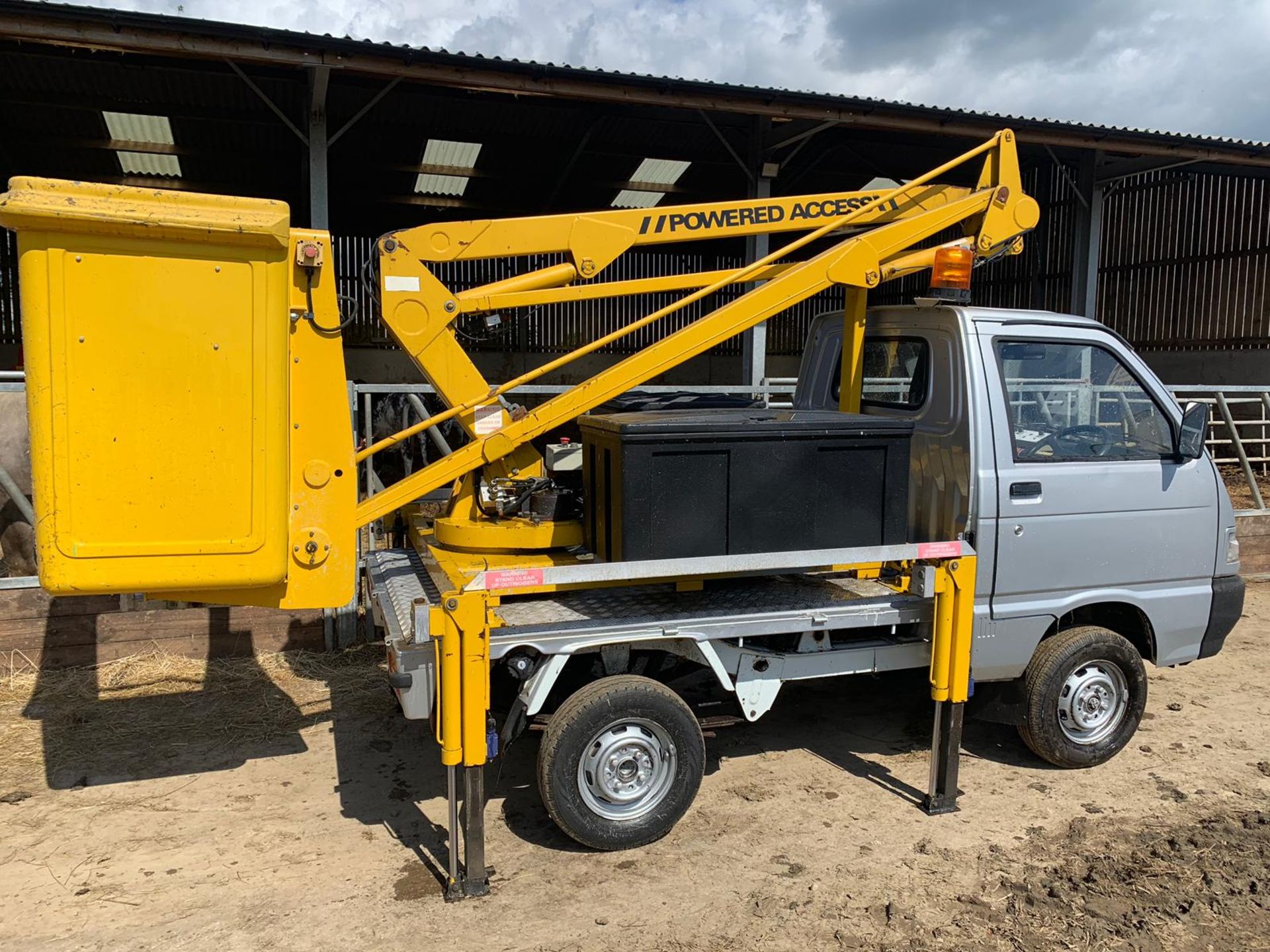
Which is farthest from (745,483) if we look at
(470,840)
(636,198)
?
(636,198)

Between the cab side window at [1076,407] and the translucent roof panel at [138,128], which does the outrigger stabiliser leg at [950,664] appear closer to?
the cab side window at [1076,407]

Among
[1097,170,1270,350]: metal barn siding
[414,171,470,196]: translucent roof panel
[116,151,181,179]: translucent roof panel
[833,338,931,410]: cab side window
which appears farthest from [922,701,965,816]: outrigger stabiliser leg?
[1097,170,1270,350]: metal barn siding

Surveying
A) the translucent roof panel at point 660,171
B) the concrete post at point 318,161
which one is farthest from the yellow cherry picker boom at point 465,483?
the translucent roof panel at point 660,171

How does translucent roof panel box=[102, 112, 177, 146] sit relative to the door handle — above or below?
above

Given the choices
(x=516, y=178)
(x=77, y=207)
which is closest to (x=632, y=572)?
(x=77, y=207)

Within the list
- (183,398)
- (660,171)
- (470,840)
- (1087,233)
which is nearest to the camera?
(183,398)

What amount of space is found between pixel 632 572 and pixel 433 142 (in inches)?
448

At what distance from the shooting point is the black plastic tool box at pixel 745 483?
3.80 metres

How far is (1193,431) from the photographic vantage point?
4.68 metres

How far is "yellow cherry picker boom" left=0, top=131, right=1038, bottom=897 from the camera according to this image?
315 centimetres

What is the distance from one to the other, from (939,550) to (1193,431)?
1.60 m

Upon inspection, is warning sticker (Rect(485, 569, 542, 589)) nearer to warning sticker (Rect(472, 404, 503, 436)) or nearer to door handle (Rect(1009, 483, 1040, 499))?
warning sticker (Rect(472, 404, 503, 436))

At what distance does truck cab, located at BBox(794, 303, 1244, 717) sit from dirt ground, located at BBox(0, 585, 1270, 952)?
0.75 m

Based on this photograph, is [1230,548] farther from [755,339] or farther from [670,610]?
[755,339]
